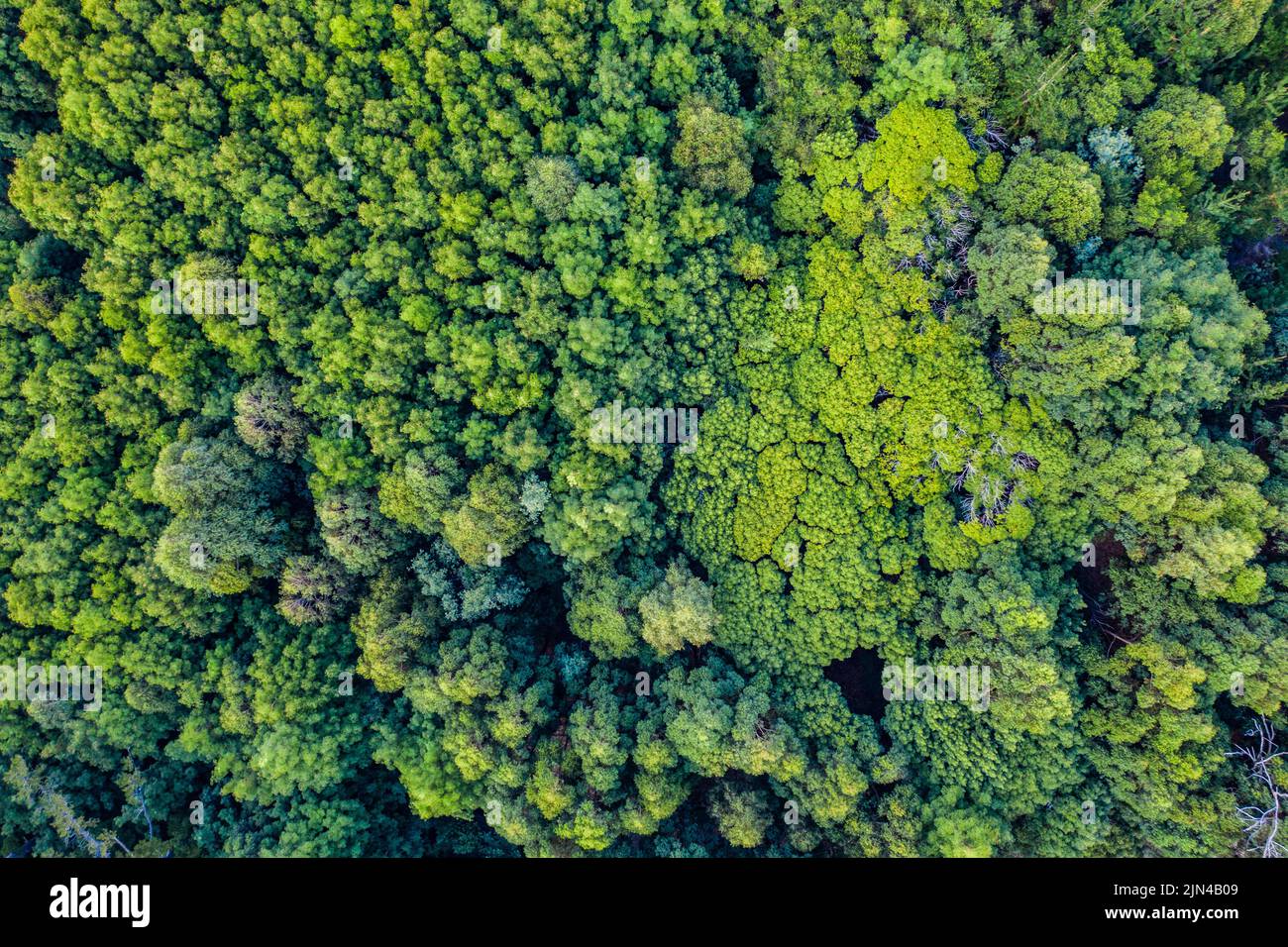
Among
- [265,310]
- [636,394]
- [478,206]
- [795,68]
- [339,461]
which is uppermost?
[795,68]

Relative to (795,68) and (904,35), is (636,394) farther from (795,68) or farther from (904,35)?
(904,35)

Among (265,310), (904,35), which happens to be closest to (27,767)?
(265,310)
